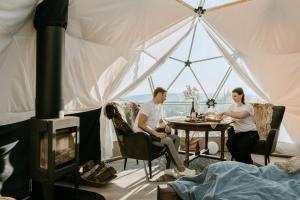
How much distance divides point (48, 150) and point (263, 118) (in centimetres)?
374

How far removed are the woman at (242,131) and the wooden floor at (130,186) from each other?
1.20 m

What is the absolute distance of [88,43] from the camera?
4.45 meters

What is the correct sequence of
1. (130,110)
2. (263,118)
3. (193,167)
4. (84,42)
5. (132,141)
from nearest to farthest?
(132,141)
(84,42)
(193,167)
(130,110)
(263,118)

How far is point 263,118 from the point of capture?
5148mm

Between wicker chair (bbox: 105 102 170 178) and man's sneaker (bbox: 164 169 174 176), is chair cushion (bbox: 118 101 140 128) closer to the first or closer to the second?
wicker chair (bbox: 105 102 170 178)

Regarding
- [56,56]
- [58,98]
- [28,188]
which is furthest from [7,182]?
[56,56]

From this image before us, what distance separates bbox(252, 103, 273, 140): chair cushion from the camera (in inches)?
199

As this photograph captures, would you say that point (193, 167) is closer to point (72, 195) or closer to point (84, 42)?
point (72, 195)

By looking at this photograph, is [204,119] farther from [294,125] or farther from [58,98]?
[58,98]

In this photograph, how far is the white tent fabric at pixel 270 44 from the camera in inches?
181

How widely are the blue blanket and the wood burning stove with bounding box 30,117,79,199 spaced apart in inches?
53.6

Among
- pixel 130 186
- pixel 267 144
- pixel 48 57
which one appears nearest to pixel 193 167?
pixel 267 144

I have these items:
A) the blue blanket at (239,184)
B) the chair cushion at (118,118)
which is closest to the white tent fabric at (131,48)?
the chair cushion at (118,118)

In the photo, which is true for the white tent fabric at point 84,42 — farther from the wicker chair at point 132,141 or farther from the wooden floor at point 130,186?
the wooden floor at point 130,186
